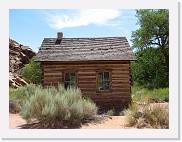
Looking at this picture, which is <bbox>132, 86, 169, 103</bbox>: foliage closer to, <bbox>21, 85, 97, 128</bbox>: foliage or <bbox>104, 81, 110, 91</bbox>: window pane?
<bbox>104, 81, 110, 91</bbox>: window pane

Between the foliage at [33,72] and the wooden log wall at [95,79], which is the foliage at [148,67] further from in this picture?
the wooden log wall at [95,79]

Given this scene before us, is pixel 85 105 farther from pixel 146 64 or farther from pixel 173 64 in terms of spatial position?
pixel 146 64

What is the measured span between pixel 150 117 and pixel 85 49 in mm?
5992

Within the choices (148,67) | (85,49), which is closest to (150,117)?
(85,49)

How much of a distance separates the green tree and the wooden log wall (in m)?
11.3

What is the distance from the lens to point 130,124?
1095 cm

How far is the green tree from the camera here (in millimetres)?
25766

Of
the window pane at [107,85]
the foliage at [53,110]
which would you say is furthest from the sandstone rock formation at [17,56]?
the foliage at [53,110]

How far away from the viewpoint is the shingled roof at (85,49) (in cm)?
1510

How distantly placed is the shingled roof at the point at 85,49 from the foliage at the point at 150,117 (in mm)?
4113

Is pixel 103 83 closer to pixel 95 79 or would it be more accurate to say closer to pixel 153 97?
pixel 95 79

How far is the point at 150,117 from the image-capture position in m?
10.9

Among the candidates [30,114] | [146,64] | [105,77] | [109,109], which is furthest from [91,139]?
[146,64]

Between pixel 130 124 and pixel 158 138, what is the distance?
7.72 feet
